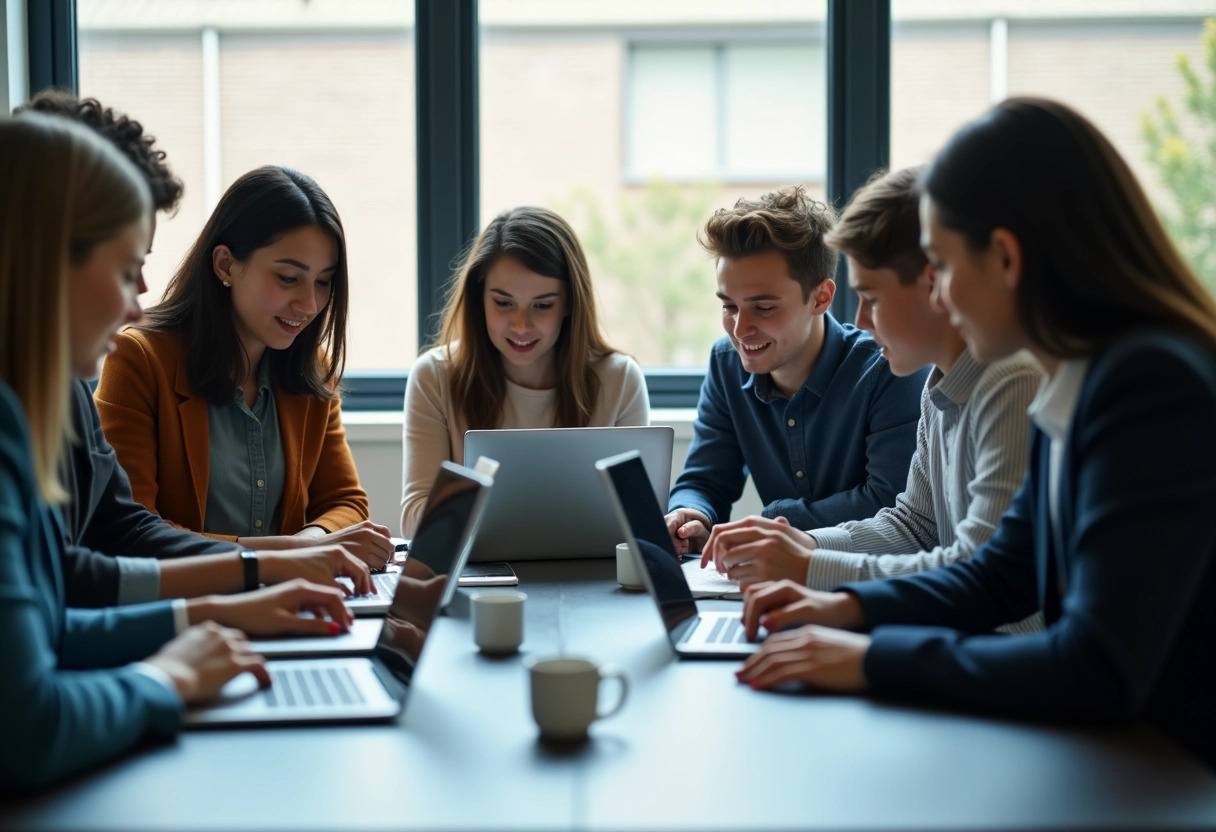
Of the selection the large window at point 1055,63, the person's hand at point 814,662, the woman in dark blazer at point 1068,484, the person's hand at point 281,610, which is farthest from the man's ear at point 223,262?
the large window at point 1055,63

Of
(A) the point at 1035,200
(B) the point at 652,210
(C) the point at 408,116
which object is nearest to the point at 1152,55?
(B) the point at 652,210

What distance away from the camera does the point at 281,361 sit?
2516 millimetres

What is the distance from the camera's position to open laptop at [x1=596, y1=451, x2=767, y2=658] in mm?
1502

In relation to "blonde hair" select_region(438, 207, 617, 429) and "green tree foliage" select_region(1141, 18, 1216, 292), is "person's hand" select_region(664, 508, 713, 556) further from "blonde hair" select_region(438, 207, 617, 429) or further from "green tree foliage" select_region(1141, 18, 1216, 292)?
"green tree foliage" select_region(1141, 18, 1216, 292)

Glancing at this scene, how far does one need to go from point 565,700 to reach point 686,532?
1.06 meters

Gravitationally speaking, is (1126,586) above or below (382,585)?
above

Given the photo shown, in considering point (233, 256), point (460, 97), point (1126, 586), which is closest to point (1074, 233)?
point (1126, 586)

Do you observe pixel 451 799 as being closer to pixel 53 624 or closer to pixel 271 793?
pixel 271 793

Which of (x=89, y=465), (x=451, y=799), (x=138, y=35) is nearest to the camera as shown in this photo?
(x=451, y=799)

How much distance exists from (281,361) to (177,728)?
57.2 inches

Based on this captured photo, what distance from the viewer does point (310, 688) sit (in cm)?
132

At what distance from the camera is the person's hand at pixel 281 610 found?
151 cm

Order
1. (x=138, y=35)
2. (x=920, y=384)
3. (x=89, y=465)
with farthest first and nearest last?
1. (x=138, y=35)
2. (x=920, y=384)
3. (x=89, y=465)

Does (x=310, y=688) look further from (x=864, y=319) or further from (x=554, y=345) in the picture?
(x=554, y=345)
